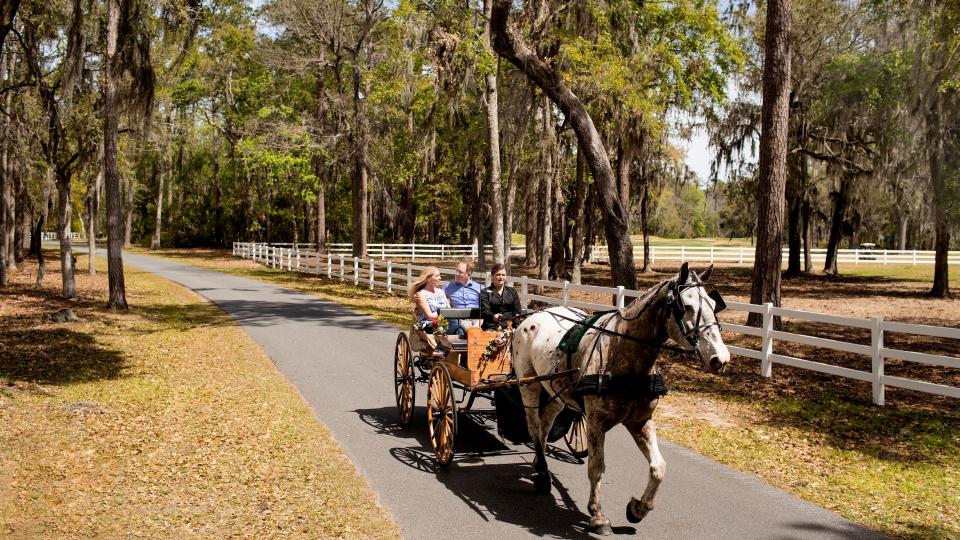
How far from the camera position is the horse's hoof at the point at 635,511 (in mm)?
5434

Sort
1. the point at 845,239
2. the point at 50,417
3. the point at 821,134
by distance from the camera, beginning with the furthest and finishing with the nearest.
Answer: the point at 845,239 → the point at 821,134 → the point at 50,417

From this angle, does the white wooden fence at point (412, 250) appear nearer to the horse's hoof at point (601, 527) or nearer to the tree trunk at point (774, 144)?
the tree trunk at point (774, 144)

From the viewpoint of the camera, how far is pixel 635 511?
17.9 ft

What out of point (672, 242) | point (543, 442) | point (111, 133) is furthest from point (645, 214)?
point (672, 242)

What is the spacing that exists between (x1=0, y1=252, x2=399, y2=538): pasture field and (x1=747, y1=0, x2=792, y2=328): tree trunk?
8590mm

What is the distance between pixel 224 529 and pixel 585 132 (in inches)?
447

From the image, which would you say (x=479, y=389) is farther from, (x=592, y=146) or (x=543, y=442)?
(x=592, y=146)

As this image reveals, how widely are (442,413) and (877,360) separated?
6.34 m

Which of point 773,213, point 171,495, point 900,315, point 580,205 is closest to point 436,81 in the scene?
point 580,205

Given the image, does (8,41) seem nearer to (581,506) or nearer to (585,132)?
(585,132)

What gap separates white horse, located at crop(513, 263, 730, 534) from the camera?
5.03 metres

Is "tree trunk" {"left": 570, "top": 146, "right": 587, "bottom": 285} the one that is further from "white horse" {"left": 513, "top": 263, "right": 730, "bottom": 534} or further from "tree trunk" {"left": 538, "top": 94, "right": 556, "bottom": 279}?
"white horse" {"left": 513, "top": 263, "right": 730, "bottom": 534}

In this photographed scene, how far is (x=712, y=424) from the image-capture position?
922 centimetres

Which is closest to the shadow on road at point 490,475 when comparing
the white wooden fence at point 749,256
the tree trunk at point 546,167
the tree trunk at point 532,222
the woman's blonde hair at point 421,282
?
the woman's blonde hair at point 421,282
